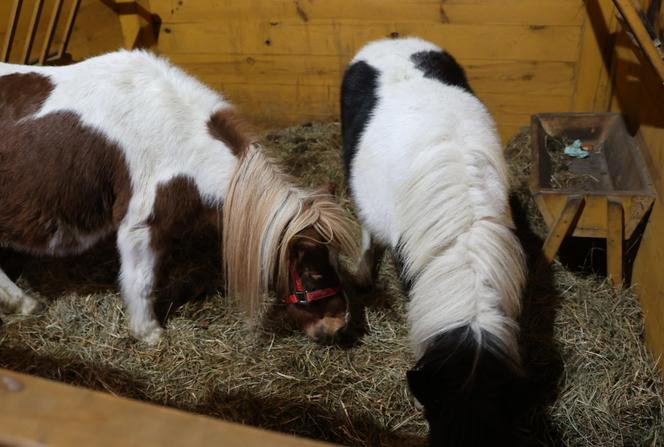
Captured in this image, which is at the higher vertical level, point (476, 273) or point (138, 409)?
point (138, 409)

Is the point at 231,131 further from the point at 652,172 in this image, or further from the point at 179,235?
the point at 652,172

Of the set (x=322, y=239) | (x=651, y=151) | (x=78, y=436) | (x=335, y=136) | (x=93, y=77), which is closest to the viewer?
(x=78, y=436)

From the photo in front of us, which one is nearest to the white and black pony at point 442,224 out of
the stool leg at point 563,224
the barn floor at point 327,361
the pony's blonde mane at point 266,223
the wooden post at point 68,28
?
the pony's blonde mane at point 266,223

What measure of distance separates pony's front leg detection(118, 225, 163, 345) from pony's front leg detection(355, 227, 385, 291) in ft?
3.83

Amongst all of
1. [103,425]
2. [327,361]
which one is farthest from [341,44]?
[103,425]

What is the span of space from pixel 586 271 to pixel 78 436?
3021 mm

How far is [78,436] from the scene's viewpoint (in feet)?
2.60

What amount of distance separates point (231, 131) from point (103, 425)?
1.82 metres

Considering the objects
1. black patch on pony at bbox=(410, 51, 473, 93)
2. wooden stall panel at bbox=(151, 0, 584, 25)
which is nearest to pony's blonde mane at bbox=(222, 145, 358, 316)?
black patch on pony at bbox=(410, 51, 473, 93)

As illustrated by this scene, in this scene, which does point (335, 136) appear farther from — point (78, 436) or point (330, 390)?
point (78, 436)

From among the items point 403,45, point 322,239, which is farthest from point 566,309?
point 403,45

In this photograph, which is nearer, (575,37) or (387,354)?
(387,354)

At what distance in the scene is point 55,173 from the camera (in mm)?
2445

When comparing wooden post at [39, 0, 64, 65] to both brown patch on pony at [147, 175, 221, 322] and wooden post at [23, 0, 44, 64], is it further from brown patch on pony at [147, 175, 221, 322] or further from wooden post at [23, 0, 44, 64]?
brown patch on pony at [147, 175, 221, 322]
